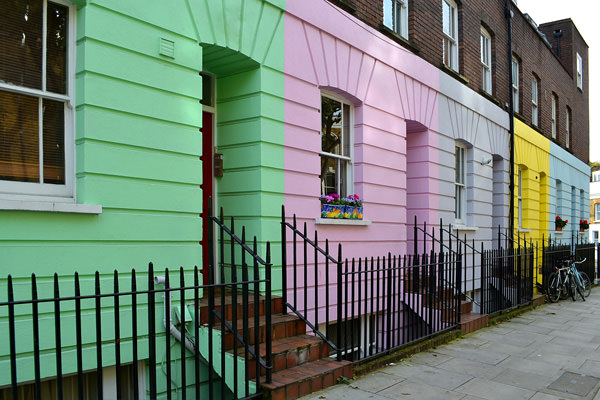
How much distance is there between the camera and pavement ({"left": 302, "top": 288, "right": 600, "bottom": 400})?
16.5ft

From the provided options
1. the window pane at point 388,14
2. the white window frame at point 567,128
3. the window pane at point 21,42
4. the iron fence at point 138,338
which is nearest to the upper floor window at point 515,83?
the white window frame at point 567,128

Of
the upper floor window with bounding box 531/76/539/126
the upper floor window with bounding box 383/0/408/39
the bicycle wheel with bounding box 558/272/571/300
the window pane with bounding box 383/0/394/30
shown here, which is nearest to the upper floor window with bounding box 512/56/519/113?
the upper floor window with bounding box 531/76/539/126

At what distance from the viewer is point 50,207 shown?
3.89 metres

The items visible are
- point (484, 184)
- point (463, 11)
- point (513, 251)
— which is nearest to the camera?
point (513, 251)

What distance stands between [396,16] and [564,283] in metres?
8.14

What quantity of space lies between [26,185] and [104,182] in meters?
0.60

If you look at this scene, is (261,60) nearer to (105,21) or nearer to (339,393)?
(105,21)

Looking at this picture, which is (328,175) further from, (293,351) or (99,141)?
(99,141)

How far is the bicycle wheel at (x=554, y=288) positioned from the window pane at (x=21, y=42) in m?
12.1

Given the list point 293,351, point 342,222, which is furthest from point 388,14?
point 293,351

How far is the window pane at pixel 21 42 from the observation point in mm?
3971

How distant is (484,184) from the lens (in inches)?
470

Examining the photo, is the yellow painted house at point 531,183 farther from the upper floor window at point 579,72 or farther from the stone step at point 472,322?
the upper floor window at point 579,72

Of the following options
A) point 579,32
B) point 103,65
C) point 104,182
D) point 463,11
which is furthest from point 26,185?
point 579,32
